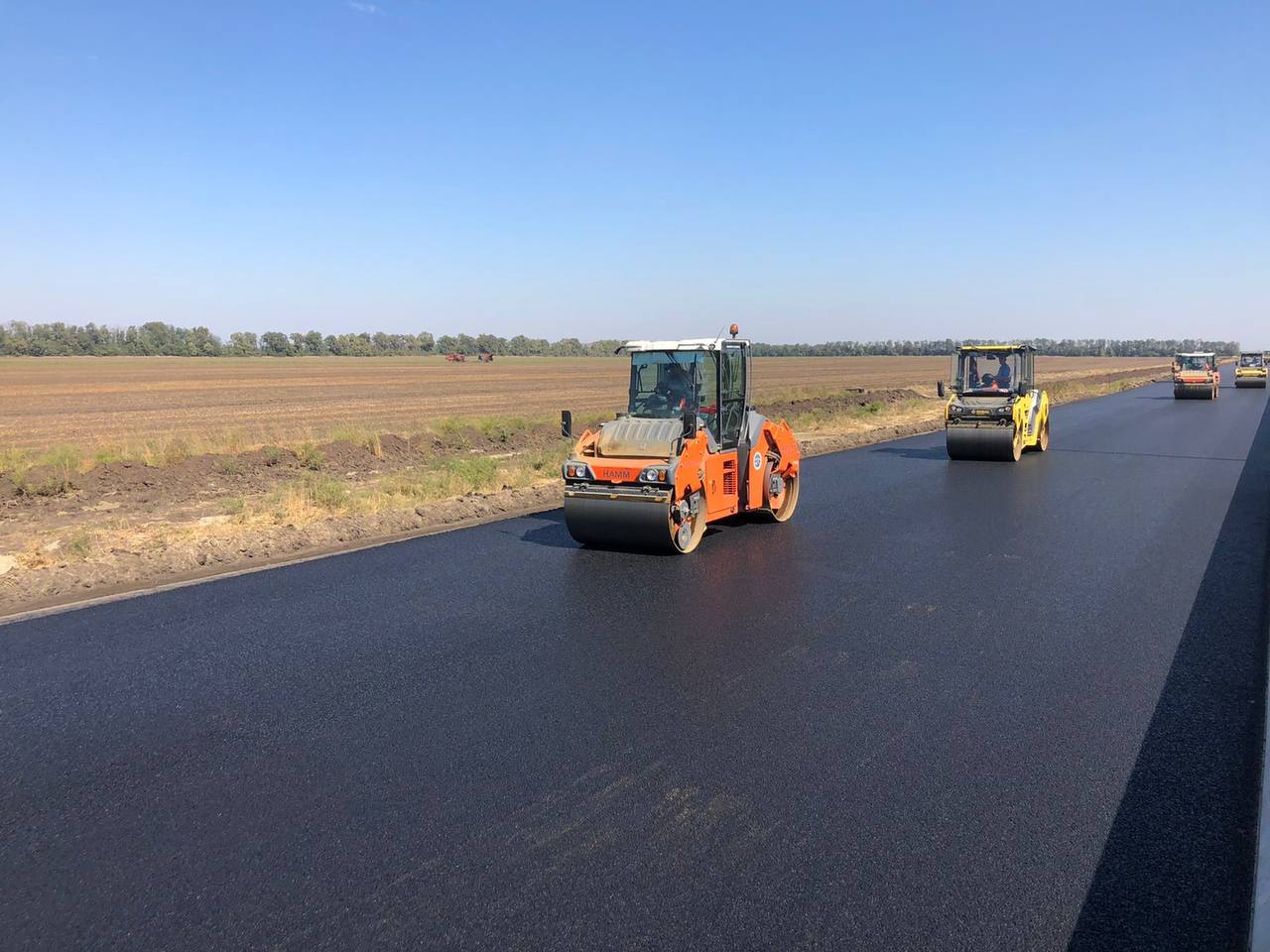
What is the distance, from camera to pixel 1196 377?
3562 cm

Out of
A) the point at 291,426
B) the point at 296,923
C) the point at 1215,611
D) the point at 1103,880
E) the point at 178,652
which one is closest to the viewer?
the point at 296,923

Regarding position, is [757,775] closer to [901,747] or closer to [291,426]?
[901,747]

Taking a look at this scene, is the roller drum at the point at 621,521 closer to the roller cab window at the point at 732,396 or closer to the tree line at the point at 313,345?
the roller cab window at the point at 732,396

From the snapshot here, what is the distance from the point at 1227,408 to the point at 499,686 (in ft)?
111

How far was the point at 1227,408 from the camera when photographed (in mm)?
31500

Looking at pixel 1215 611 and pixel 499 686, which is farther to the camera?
pixel 1215 611

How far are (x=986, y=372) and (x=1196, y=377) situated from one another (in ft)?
75.3

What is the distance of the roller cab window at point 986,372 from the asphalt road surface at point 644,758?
945cm

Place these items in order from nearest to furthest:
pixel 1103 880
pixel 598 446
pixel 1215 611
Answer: pixel 1103 880 → pixel 1215 611 → pixel 598 446

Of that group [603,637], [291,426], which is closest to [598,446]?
[603,637]

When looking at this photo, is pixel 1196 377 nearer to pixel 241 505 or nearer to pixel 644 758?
pixel 241 505

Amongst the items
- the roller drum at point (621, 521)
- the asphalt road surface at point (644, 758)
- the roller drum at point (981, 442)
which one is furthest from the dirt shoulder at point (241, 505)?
the roller drum at point (981, 442)

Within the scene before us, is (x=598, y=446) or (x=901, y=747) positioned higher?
(x=598, y=446)

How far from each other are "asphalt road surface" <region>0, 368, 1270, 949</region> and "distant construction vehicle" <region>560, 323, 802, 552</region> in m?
0.67
